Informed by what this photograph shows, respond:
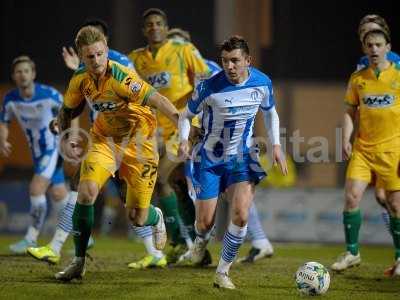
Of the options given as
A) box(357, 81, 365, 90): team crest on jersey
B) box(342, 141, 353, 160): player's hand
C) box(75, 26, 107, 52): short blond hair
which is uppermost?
box(75, 26, 107, 52): short blond hair

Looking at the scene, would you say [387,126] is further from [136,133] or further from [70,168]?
[70,168]

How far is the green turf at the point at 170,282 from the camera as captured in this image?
23.6 feet

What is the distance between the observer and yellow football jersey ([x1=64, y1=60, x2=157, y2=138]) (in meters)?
7.55

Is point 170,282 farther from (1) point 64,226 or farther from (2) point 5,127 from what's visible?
(2) point 5,127

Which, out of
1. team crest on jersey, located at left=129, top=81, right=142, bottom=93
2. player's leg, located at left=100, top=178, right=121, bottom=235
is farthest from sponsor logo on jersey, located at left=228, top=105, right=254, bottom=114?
player's leg, located at left=100, top=178, right=121, bottom=235

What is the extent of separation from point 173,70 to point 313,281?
3.78 metres

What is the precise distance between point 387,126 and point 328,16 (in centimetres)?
866

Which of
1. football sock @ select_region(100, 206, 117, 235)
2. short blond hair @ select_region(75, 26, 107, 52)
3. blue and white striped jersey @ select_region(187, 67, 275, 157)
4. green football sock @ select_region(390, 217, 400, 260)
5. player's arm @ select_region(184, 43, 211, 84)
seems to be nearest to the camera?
short blond hair @ select_region(75, 26, 107, 52)

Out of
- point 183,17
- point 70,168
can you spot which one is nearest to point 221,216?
point 70,168

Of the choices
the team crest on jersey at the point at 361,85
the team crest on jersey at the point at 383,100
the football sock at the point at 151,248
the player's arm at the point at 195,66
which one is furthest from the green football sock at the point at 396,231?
the player's arm at the point at 195,66

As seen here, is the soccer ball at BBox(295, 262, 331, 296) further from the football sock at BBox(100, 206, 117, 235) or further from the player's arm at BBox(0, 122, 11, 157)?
the football sock at BBox(100, 206, 117, 235)

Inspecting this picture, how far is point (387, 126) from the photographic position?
899cm

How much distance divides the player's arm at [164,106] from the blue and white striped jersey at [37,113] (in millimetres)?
3915

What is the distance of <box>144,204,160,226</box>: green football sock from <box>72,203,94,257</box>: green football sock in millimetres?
726
